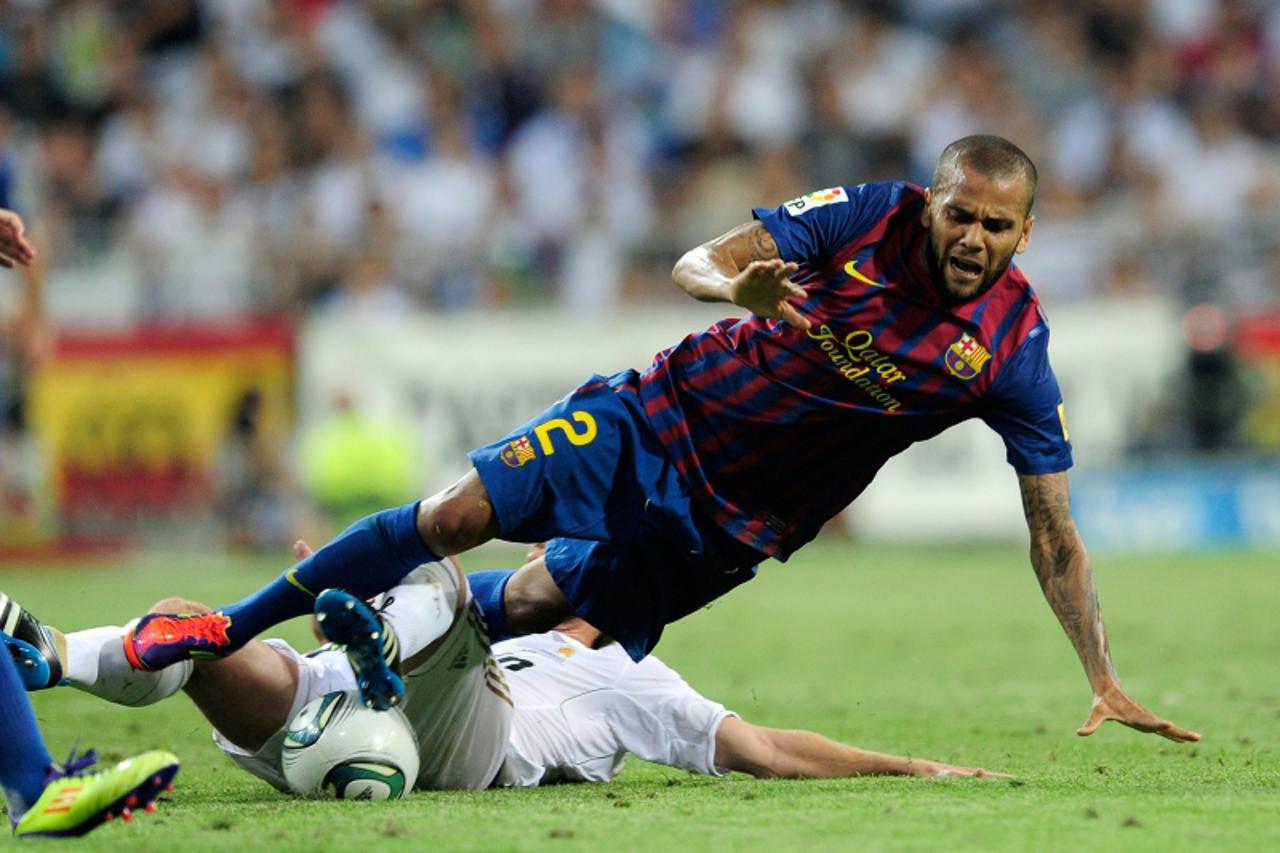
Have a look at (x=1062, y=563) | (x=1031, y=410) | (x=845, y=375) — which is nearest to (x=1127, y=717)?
(x=1062, y=563)

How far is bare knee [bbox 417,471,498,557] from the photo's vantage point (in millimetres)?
5797

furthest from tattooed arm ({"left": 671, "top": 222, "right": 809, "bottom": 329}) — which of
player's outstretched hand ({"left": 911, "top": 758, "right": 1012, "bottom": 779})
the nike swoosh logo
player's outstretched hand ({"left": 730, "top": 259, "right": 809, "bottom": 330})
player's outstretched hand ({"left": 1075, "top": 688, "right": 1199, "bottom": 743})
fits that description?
player's outstretched hand ({"left": 911, "top": 758, "right": 1012, "bottom": 779})

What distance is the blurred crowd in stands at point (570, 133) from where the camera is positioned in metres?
17.6

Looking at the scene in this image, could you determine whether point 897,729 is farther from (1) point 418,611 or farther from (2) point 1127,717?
(1) point 418,611

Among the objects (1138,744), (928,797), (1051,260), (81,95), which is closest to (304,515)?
(81,95)

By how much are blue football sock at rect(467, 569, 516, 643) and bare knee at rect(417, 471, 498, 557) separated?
73 centimetres

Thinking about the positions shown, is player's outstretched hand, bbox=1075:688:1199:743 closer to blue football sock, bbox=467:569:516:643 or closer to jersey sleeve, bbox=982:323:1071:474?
jersey sleeve, bbox=982:323:1071:474

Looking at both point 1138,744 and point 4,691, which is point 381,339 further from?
point 4,691

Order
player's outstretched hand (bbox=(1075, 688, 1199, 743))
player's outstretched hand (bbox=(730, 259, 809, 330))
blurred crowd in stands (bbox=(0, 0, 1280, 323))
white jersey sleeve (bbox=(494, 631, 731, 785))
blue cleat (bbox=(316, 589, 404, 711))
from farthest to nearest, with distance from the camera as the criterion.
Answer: blurred crowd in stands (bbox=(0, 0, 1280, 323)), white jersey sleeve (bbox=(494, 631, 731, 785)), player's outstretched hand (bbox=(1075, 688, 1199, 743)), blue cleat (bbox=(316, 589, 404, 711)), player's outstretched hand (bbox=(730, 259, 809, 330))

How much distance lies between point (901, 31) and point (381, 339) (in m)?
6.68

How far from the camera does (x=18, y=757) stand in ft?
15.5

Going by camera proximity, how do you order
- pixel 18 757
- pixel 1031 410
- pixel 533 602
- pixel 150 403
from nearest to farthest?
pixel 18 757, pixel 1031 410, pixel 533 602, pixel 150 403

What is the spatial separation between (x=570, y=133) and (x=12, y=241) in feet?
44.3

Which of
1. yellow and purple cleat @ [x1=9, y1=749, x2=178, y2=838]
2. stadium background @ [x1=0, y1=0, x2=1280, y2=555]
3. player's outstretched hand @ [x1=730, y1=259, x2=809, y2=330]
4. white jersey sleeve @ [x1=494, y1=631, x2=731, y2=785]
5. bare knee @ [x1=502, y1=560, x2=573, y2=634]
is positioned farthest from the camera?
stadium background @ [x1=0, y1=0, x2=1280, y2=555]
